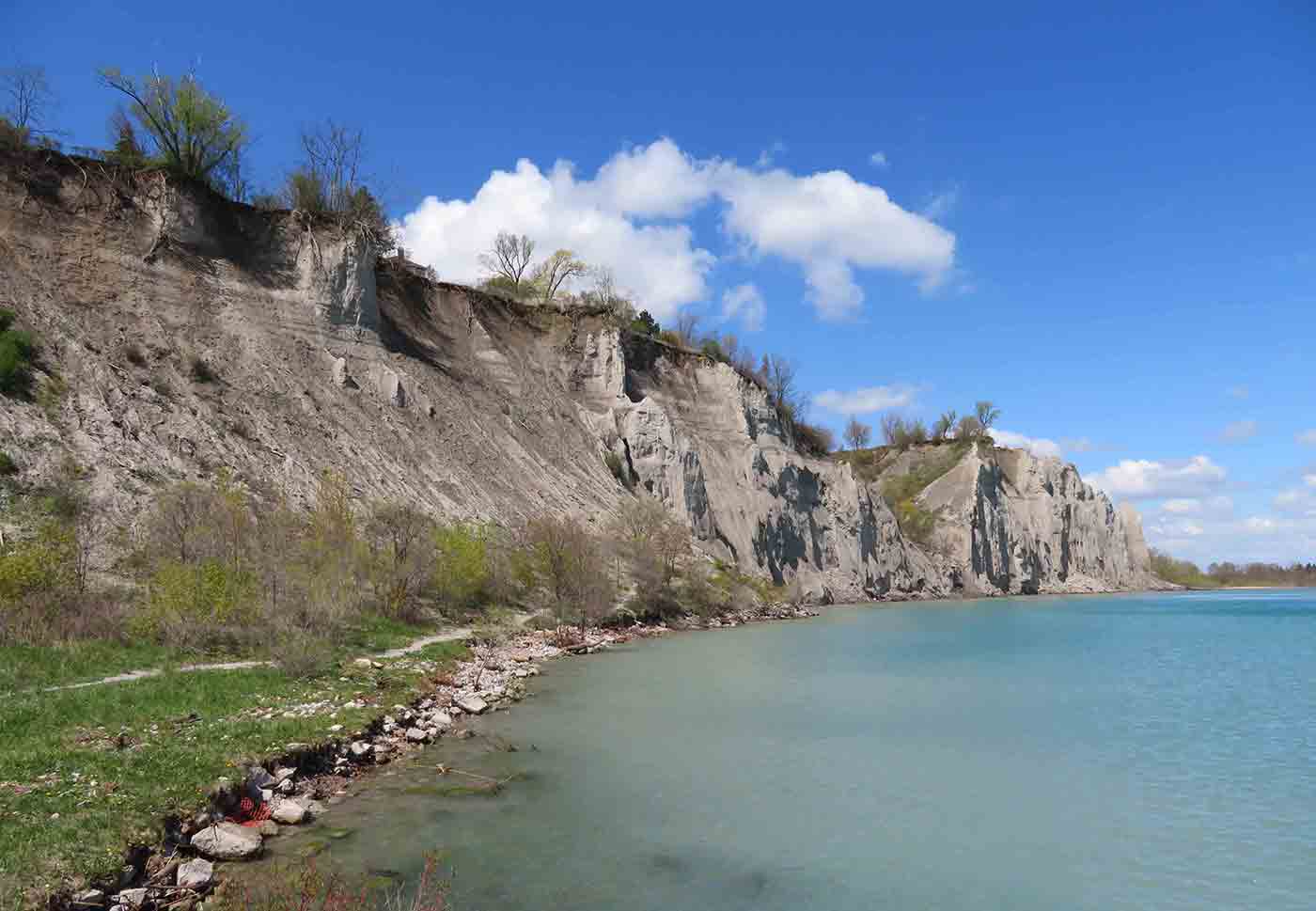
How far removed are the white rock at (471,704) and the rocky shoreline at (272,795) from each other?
0.02 meters

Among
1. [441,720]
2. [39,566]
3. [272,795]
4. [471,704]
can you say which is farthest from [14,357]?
[272,795]

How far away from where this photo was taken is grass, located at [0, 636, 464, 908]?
276 inches

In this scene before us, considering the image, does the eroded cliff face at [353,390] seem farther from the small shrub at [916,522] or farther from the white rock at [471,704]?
the white rock at [471,704]

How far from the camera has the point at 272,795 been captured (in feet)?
31.9

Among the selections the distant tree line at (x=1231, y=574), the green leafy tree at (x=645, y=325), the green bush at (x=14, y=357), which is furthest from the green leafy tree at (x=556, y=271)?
the distant tree line at (x=1231, y=574)

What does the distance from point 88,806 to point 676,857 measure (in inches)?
221

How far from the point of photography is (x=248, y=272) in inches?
1444

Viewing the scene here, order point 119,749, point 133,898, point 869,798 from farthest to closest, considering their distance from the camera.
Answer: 1. point 869,798
2. point 119,749
3. point 133,898

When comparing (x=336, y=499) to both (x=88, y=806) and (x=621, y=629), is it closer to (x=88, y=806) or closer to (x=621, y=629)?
(x=621, y=629)

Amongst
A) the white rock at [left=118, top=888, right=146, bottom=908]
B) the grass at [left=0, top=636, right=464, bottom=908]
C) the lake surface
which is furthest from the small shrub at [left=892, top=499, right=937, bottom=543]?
the white rock at [left=118, top=888, right=146, bottom=908]

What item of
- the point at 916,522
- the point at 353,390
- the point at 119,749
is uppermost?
the point at 353,390

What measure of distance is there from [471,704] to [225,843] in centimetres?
801

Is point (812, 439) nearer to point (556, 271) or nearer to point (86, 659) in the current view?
point (556, 271)

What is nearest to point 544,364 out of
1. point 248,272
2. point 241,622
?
point 248,272
